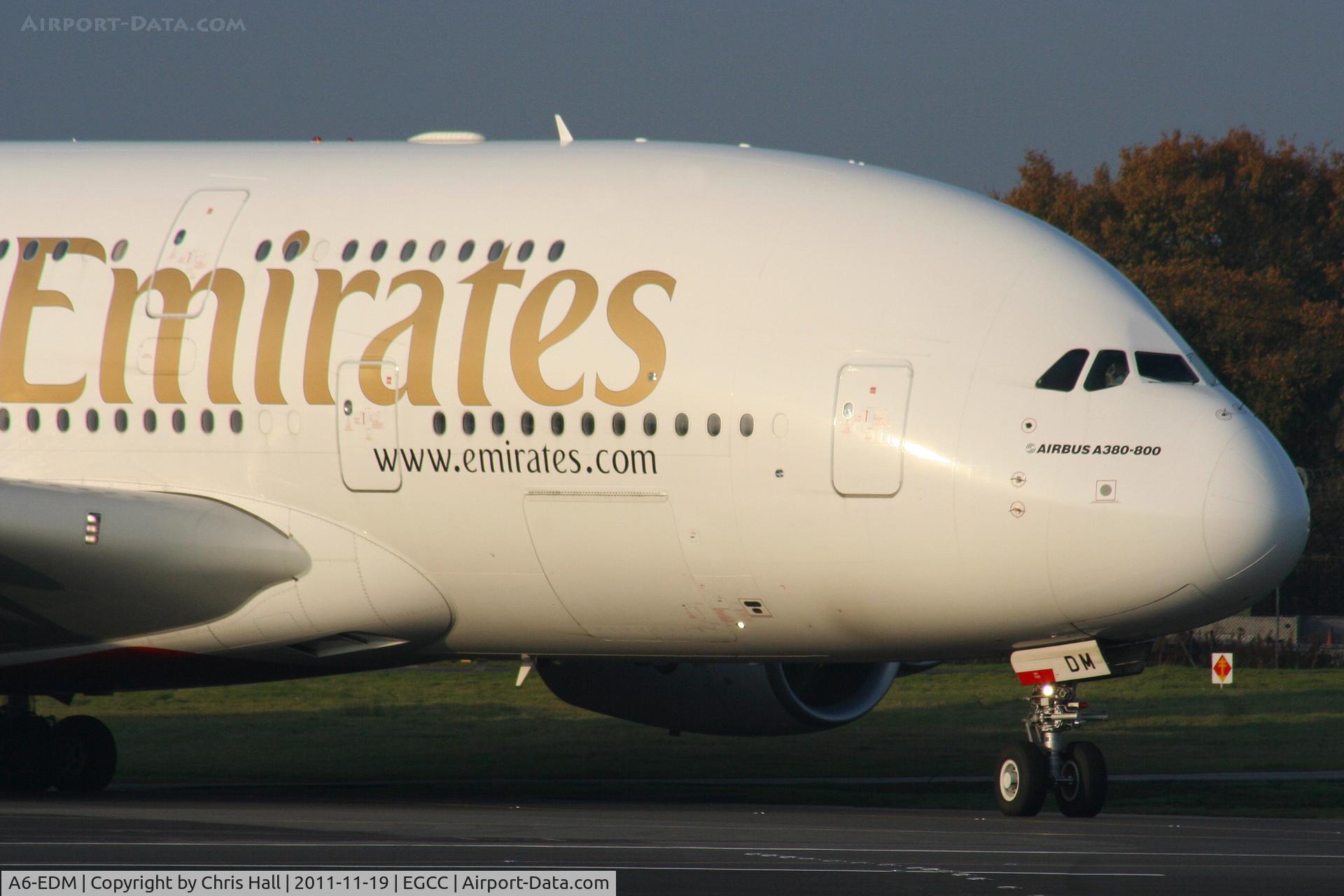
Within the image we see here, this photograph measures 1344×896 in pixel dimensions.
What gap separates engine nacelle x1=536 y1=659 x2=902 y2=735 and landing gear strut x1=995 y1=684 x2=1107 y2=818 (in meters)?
3.89

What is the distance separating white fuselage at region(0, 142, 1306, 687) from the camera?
47.7 feet

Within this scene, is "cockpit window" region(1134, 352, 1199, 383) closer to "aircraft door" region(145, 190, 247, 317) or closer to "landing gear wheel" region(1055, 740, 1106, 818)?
"landing gear wheel" region(1055, 740, 1106, 818)

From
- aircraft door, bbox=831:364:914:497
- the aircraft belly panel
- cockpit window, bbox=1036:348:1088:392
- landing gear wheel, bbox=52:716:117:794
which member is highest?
cockpit window, bbox=1036:348:1088:392

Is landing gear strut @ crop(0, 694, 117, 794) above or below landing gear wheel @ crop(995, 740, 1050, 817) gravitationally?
above

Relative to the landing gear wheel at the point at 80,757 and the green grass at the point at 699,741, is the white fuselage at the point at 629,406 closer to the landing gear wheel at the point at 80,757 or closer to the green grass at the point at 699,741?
the landing gear wheel at the point at 80,757

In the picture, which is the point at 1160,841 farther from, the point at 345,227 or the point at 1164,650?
the point at 1164,650

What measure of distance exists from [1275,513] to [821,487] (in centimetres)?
301

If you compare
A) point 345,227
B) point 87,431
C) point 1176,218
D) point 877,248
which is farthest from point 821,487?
point 1176,218

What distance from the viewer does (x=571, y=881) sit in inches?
432

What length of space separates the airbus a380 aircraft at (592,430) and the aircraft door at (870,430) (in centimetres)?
2

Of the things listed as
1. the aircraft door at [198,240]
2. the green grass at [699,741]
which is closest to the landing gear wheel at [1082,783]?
the green grass at [699,741]

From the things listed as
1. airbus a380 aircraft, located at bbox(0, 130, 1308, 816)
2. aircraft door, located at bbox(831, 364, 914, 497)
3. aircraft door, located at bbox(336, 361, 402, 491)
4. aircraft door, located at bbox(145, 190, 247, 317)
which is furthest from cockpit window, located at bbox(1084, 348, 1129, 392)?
aircraft door, located at bbox(145, 190, 247, 317)

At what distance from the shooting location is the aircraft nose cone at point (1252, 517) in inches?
553

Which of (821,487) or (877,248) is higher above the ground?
(877,248)
